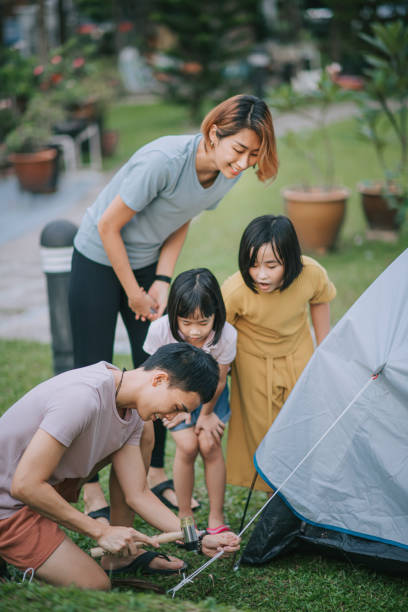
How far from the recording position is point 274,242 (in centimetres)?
241

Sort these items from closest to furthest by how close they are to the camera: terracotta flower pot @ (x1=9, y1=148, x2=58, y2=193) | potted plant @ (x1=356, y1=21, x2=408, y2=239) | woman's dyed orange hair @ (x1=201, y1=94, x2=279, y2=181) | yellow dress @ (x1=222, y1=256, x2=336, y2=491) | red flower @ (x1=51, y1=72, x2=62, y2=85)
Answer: woman's dyed orange hair @ (x1=201, y1=94, x2=279, y2=181) < yellow dress @ (x1=222, y1=256, x2=336, y2=491) < potted plant @ (x1=356, y1=21, x2=408, y2=239) < terracotta flower pot @ (x1=9, y1=148, x2=58, y2=193) < red flower @ (x1=51, y1=72, x2=62, y2=85)

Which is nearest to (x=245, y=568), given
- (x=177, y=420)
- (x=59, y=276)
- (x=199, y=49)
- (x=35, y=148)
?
(x=177, y=420)

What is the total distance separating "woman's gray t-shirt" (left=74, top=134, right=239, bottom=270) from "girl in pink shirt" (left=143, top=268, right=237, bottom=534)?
0.27 metres

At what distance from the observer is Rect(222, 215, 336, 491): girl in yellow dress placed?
99.0 inches

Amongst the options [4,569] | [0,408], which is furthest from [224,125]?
[0,408]

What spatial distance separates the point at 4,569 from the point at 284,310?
136 cm

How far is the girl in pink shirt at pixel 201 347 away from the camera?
2336 mm

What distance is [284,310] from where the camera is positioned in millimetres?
2543

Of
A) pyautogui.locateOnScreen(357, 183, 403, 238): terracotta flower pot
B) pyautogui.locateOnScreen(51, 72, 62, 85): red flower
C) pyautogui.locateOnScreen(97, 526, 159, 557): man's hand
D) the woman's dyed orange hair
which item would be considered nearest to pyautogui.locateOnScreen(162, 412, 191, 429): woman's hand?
pyautogui.locateOnScreen(97, 526, 159, 557): man's hand

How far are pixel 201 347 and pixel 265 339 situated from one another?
0.31m

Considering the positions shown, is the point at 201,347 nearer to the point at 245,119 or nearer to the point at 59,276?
the point at 245,119

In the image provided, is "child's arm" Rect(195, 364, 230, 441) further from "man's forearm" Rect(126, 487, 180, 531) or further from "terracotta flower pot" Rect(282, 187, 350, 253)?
"terracotta flower pot" Rect(282, 187, 350, 253)

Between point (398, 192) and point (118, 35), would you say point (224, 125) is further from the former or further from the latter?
point (118, 35)

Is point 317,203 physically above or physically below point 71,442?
below
